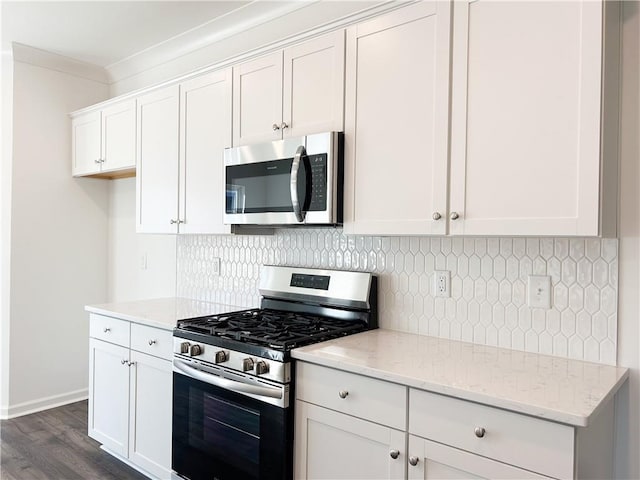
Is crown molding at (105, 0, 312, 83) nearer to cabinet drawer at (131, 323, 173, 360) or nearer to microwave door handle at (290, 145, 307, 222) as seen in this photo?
microwave door handle at (290, 145, 307, 222)

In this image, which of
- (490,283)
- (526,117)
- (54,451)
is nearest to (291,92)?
(526,117)

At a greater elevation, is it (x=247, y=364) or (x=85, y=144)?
(x=85, y=144)

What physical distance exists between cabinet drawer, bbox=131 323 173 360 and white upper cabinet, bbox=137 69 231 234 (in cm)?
60

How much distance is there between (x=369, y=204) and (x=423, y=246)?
364 millimetres

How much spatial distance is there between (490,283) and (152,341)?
1.73m

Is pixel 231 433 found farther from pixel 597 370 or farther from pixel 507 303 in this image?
pixel 597 370

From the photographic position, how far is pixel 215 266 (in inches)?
126

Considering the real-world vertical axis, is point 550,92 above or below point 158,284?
above

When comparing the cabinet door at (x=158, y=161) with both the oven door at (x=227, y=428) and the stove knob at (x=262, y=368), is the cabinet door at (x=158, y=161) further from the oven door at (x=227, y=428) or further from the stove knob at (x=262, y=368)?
the stove knob at (x=262, y=368)

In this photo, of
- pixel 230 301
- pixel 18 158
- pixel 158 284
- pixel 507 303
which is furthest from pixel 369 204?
pixel 18 158

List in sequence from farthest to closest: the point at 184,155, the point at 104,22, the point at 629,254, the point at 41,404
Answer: the point at 41,404 < the point at 104,22 < the point at 184,155 < the point at 629,254

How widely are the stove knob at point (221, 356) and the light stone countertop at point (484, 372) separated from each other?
37 centimetres

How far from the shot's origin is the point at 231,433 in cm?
205

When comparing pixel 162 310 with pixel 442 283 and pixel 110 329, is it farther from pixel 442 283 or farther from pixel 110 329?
pixel 442 283
